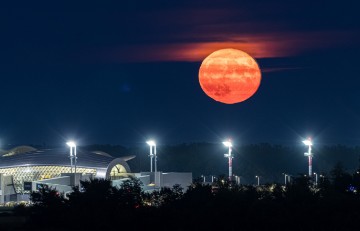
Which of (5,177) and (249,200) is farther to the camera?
(5,177)

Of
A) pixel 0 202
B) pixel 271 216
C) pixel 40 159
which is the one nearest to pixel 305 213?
pixel 271 216

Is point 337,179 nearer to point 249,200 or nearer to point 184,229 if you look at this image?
point 249,200

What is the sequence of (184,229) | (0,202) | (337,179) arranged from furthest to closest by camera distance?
(0,202), (337,179), (184,229)

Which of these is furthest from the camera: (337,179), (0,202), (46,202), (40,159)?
(40,159)

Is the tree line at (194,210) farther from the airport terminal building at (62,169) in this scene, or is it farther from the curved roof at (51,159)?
the curved roof at (51,159)

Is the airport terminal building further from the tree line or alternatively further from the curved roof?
the tree line

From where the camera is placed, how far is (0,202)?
525 ft

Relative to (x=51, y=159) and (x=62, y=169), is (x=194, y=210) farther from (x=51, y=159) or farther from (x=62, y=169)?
(x=51, y=159)

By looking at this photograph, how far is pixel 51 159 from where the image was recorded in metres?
185

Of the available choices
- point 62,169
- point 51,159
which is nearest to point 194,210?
point 62,169

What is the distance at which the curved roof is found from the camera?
18199 cm

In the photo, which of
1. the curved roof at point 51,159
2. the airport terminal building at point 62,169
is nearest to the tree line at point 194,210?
the airport terminal building at point 62,169

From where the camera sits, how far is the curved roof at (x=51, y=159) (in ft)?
597

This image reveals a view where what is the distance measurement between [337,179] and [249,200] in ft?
67.0
